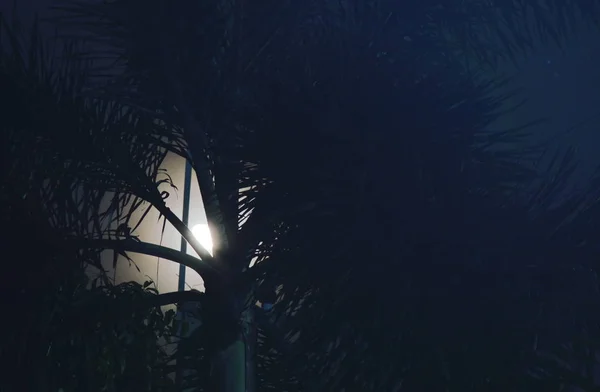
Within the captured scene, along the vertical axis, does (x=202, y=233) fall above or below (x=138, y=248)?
above

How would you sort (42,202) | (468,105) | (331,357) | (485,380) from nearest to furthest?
(485,380), (331,357), (468,105), (42,202)

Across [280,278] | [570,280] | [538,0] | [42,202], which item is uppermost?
[538,0]

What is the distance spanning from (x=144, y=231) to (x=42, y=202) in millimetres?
2107

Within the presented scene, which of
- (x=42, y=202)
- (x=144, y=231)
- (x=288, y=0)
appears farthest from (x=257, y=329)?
(x=144, y=231)

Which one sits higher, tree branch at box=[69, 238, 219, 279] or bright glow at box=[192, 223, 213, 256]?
bright glow at box=[192, 223, 213, 256]

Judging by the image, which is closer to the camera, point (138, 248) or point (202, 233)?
point (138, 248)

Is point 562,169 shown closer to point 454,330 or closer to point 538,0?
point 454,330

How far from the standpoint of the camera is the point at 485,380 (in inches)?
39.2

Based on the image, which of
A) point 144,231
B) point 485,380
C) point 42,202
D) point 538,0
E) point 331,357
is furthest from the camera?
point 144,231

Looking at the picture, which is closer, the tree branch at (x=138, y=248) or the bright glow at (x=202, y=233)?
the tree branch at (x=138, y=248)

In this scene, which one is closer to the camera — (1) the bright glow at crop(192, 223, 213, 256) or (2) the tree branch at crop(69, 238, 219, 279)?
(2) the tree branch at crop(69, 238, 219, 279)

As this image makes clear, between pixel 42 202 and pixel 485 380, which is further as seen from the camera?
pixel 42 202

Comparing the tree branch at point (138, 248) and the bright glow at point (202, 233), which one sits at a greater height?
the bright glow at point (202, 233)

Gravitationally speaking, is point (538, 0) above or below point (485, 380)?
above
